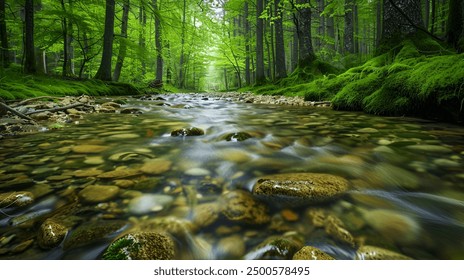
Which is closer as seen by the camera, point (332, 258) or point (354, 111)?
point (332, 258)

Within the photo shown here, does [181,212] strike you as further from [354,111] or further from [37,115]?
[354,111]

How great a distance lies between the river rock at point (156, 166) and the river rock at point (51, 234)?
625 mm

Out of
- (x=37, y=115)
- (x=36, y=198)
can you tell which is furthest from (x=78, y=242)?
(x=37, y=115)

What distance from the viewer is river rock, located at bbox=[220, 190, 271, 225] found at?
1.09m

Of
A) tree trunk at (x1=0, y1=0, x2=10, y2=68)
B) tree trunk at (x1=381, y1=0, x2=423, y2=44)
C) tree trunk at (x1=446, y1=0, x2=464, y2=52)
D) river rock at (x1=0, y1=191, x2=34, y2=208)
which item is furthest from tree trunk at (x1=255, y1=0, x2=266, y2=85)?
river rock at (x1=0, y1=191, x2=34, y2=208)

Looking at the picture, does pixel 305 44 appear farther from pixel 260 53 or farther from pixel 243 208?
pixel 243 208

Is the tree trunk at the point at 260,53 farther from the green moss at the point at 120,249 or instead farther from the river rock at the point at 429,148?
the green moss at the point at 120,249

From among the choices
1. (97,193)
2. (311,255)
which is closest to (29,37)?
(97,193)

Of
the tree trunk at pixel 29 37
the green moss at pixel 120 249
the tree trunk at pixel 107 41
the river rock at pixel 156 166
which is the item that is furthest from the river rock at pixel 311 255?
the tree trunk at pixel 107 41

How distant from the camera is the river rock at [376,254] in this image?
33.4 inches

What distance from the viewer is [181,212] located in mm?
1130

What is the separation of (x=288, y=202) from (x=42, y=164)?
66.2 inches
